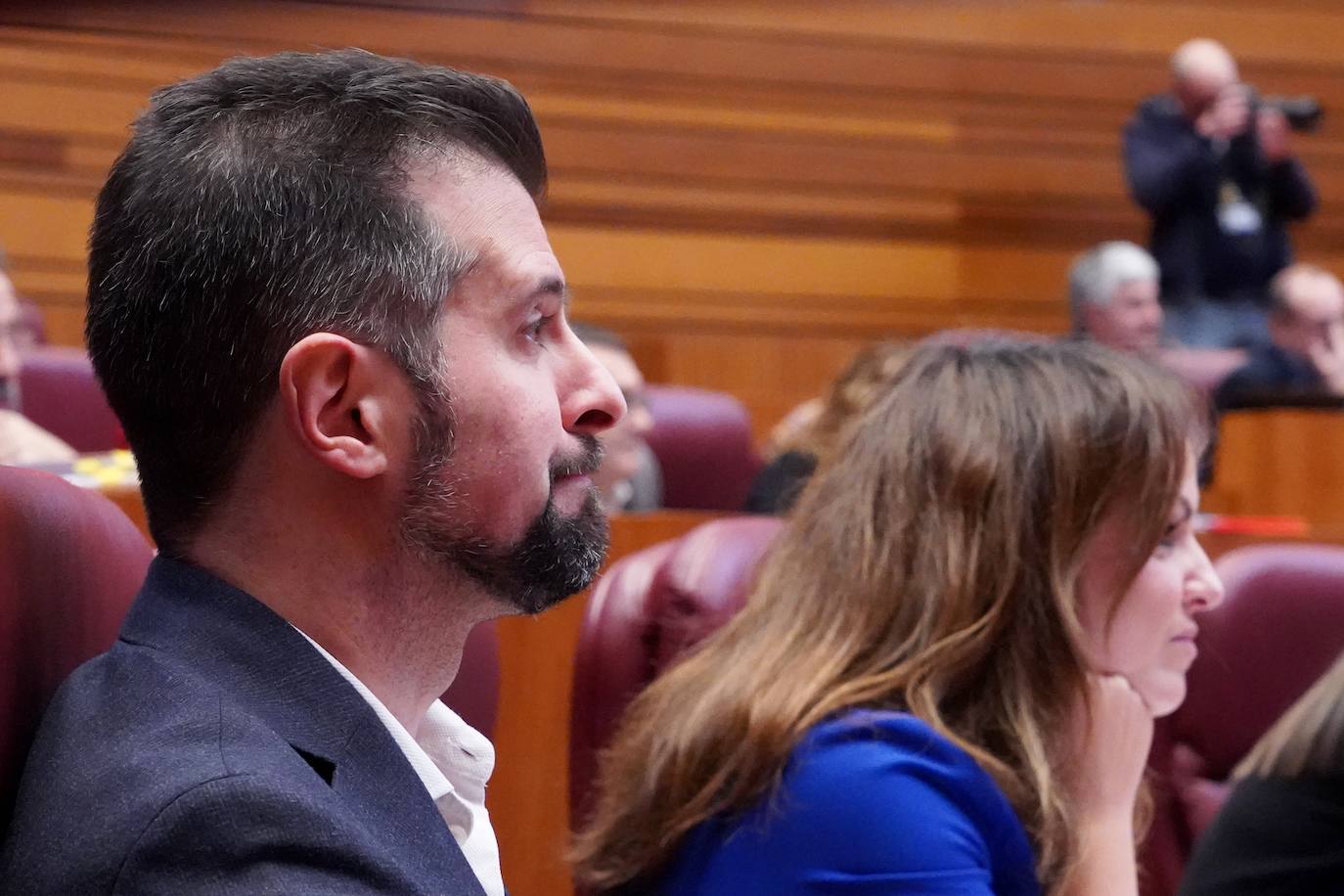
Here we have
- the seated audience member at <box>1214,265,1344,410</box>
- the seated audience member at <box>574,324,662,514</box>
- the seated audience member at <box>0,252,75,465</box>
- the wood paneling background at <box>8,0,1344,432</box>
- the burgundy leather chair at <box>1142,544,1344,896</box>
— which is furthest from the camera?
the wood paneling background at <box>8,0,1344,432</box>

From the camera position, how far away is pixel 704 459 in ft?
6.33

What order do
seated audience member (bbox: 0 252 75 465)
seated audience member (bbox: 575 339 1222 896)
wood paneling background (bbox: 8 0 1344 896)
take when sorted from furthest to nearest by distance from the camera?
1. wood paneling background (bbox: 8 0 1344 896)
2. seated audience member (bbox: 0 252 75 465)
3. seated audience member (bbox: 575 339 1222 896)

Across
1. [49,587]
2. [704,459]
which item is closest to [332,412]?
[49,587]

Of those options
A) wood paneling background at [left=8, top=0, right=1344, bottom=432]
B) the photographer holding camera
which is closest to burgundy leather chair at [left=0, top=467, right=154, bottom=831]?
wood paneling background at [left=8, top=0, right=1344, bottom=432]

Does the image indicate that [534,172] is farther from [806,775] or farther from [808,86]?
[808,86]

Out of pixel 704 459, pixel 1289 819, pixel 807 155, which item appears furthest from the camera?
Result: pixel 807 155

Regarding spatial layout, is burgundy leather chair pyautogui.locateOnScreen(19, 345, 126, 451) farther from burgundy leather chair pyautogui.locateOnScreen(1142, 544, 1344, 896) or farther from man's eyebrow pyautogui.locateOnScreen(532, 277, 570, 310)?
man's eyebrow pyautogui.locateOnScreen(532, 277, 570, 310)

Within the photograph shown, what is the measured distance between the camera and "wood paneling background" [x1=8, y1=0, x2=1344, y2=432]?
3.12 metres

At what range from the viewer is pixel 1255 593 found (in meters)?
1.04

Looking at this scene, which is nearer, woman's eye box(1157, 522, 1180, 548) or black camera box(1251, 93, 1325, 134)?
woman's eye box(1157, 522, 1180, 548)

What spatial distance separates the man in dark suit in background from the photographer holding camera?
2546mm

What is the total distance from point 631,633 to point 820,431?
593 mm

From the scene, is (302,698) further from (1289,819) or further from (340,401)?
(1289,819)

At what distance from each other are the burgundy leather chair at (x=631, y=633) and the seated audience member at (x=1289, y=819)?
29 centimetres
